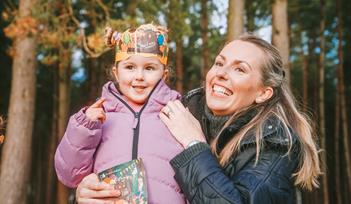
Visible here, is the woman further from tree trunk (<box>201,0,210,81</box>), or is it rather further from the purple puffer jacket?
tree trunk (<box>201,0,210,81</box>)

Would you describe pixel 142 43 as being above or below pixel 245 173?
above

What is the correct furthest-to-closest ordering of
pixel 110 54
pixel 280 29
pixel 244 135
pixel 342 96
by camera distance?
1. pixel 342 96
2. pixel 110 54
3. pixel 280 29
4. pixel 244 135

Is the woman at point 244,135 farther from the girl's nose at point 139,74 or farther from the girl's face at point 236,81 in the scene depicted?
the girl's nose at point 139,74

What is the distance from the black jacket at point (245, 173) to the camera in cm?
216

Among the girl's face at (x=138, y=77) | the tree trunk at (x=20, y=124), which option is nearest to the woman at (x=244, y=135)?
the girl's face at (x=138, y=77)

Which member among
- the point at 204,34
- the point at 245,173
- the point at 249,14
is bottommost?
the point at 245,173

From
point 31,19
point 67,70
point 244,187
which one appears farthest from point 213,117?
point 67,70

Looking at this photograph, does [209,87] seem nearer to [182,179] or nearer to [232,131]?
[232,131]

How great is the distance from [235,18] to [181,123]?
487 cm

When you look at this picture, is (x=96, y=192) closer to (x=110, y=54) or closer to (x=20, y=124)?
(x=20, y=124)

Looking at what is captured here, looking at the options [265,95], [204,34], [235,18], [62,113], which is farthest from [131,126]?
[62,113]

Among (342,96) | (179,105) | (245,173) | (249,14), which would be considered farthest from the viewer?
(342,96)

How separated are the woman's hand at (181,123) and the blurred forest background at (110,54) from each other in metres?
0.78

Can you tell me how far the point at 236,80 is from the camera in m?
2.56
